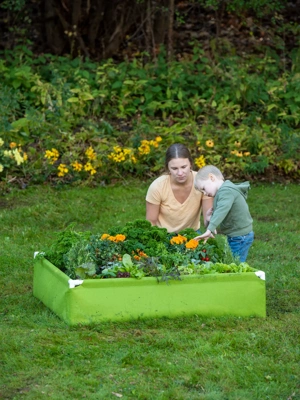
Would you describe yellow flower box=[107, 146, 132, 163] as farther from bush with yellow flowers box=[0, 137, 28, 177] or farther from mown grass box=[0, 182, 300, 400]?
mown grass box=[0, 182, 300, 400]

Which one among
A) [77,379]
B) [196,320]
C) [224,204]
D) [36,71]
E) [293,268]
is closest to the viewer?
[77,379]

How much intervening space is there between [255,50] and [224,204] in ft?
29.8

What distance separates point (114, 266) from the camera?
18.8 feet

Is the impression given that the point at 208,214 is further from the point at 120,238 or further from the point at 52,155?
the point at 52,155

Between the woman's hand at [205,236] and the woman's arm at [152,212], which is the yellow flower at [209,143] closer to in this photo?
the woman's arm at [152,212]

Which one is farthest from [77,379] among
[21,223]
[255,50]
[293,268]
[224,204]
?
[255,50]

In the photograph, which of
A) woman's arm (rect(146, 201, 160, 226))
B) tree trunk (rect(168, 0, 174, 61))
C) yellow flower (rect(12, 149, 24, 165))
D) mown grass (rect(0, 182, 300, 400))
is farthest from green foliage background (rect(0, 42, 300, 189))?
mown grass (rect(0, 182, 300, 400))

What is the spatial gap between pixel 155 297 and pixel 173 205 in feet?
5.27

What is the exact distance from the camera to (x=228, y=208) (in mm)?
6324

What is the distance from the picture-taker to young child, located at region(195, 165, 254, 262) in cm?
633

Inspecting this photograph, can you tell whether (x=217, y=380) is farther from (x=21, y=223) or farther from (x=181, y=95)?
(x=181, y=95)

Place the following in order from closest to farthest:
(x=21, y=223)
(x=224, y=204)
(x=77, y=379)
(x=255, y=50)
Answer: (x=77, y=379)
(x=224, y=204)
(x=21, y=223)
(x=255, y=50)

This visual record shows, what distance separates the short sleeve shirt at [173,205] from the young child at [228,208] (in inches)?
13.2

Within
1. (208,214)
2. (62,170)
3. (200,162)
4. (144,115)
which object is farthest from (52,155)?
(208,214)
